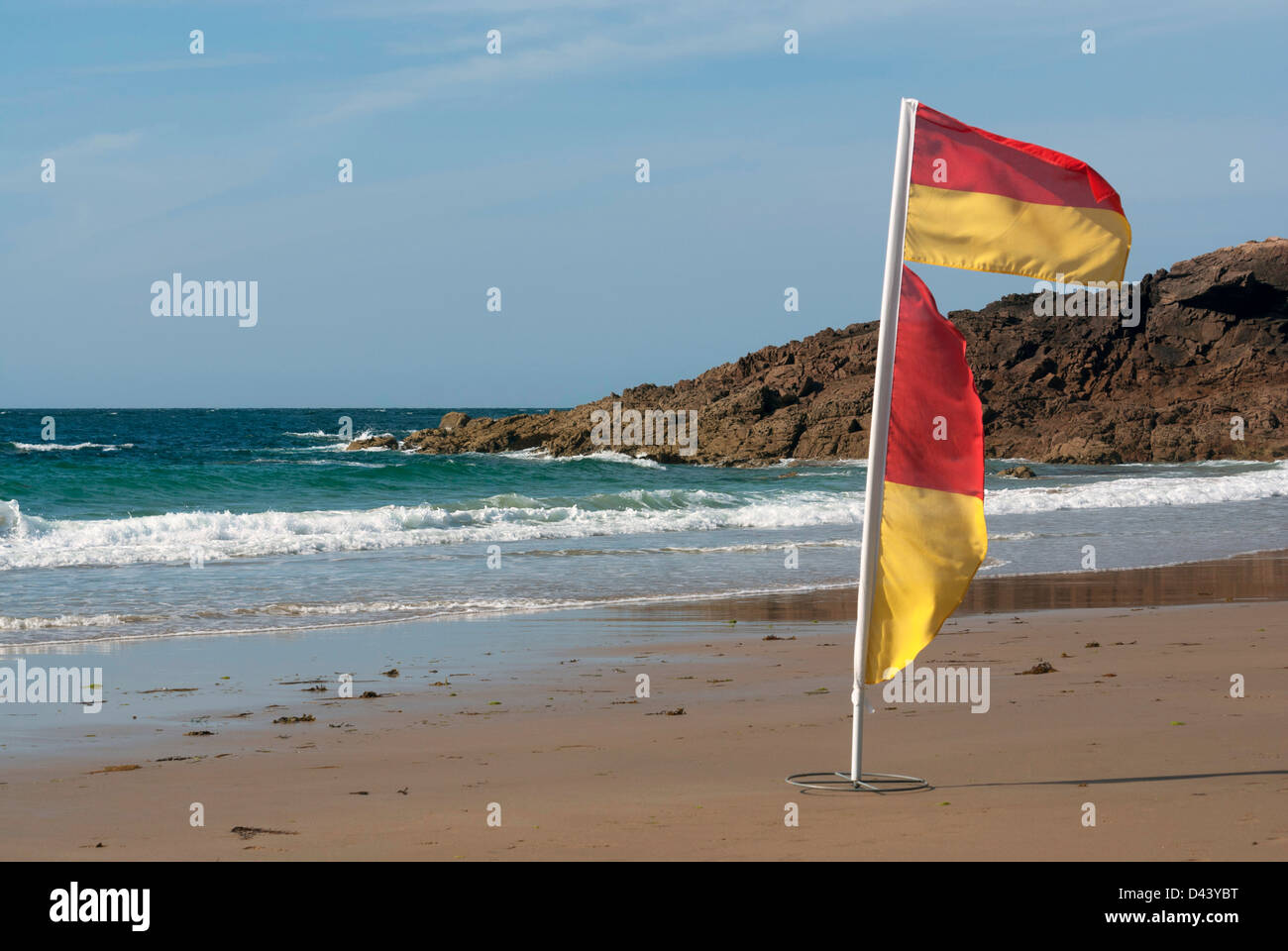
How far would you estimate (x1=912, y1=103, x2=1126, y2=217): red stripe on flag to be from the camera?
5.10 meters

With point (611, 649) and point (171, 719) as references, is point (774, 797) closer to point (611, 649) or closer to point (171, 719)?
point (171, 719)

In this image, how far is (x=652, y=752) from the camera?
6422 mm

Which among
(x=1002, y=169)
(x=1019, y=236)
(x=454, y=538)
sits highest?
(x=1002, y=169)

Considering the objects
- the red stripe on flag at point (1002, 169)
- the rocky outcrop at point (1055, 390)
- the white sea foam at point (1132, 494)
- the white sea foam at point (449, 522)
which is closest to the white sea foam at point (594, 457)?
the rocky outcrop at point (1055, 390)

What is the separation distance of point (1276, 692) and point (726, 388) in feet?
182

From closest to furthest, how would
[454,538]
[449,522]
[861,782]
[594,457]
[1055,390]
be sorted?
[861,782] → [454,538] → [449,522] → [594,457] → [1055,390]

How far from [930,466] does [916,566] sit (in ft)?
1.54

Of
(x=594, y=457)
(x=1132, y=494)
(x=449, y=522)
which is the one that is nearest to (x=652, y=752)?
(x=449, y=522)

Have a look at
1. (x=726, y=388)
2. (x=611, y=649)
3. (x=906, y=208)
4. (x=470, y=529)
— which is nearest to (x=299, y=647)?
(x=611, y=649)

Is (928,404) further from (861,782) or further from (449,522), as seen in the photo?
(449,522)

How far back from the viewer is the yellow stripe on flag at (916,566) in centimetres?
519

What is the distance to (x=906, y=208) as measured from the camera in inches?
202

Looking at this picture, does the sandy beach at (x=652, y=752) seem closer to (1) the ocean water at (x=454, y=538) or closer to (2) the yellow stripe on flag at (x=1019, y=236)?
(2) the yellow stripe on flag at (x=1019, y=236)

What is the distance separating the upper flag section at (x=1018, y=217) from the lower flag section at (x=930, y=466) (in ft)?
0.88
